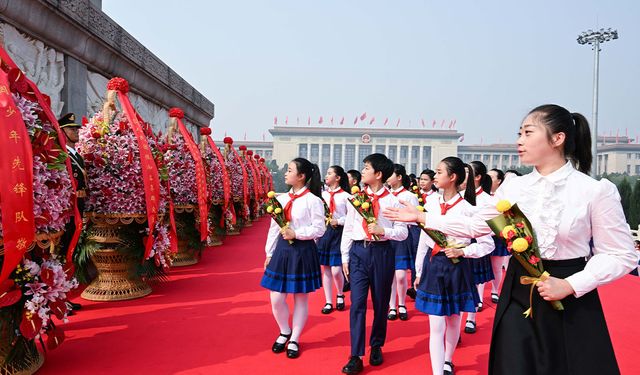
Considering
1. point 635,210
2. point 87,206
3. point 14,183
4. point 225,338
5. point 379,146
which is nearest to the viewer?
point 14,183

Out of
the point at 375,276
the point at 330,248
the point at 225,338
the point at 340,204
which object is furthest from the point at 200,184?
the point at 375,276

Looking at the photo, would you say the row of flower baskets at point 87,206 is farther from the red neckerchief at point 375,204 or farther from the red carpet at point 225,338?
the red neckerchief at point 375,204

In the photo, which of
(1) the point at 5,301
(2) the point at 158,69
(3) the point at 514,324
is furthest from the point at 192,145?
(3) the point at 514,324

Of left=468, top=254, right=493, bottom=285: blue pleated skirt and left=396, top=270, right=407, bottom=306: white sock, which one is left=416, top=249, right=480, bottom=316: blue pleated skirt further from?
left=396, top=270, right=407, bottom=306: white sock

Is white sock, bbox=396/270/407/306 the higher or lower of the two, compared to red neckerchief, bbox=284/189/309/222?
lower

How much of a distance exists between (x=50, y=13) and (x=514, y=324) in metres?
5.52

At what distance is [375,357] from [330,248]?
197 centimetres

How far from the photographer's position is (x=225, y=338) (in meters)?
3.40

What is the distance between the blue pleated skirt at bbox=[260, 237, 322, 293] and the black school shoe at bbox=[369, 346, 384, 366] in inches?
23.9

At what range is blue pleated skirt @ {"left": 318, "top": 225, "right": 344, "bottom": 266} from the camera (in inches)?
187

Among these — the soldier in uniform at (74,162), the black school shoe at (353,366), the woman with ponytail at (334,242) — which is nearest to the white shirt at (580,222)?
the black school shoe at (353,366)

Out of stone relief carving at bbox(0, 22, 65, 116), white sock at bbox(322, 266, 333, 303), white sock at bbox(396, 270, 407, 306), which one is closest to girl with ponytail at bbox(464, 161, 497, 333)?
white sock at bbox(396, 270, 407, 306)

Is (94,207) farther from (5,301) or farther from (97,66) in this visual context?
(97,66)

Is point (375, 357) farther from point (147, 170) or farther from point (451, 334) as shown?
point (147, 170)
